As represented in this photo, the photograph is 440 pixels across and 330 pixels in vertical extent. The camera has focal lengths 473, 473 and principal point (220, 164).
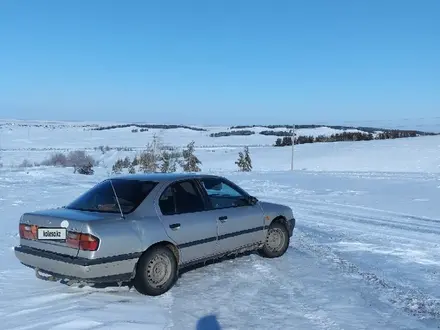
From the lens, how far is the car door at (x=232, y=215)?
6.80 meters

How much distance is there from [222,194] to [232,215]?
1.49 feet

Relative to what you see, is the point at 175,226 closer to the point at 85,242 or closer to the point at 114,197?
the point at 114,197

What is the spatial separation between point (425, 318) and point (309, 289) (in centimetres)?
146

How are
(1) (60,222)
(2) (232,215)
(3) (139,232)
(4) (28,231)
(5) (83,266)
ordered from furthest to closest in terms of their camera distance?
(2) (232,215) < (4) (28,231) < (3) (139,232) < (1) (60,222) < (5) (83,266)

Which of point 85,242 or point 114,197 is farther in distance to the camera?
point 114,197

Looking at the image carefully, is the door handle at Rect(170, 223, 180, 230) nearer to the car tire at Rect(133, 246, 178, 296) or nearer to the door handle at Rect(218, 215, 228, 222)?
the car tire at Rect(133, 246, 178, 296)

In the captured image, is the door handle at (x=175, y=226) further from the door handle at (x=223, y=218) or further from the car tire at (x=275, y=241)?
the car tire at (x=275, y=241)

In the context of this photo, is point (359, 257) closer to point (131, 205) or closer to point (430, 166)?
point (131, 205)

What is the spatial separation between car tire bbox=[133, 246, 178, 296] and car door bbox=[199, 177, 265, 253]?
0.98 metres

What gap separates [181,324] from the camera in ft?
15.9

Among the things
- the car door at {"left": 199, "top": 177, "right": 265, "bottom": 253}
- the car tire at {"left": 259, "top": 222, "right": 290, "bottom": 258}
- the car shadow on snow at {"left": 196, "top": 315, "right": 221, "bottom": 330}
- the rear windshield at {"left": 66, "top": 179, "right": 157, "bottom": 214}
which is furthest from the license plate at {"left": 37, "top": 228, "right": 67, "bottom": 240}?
the car tire at {"left": 259, "top": 222, "right": 290, "bottom": 258}

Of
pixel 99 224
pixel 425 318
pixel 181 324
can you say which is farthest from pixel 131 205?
pixel 425 318

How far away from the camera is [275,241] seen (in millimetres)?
7895

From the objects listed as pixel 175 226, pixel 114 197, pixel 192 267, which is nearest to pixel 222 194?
pixel 192 267
